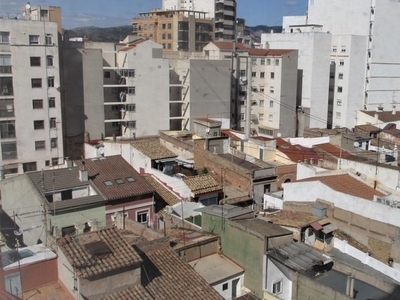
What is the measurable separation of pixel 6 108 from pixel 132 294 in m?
12.5

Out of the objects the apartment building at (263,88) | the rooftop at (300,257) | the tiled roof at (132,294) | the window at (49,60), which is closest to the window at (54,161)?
the window at (49,60)

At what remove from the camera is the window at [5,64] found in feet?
51.4

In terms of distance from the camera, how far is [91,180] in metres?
9.72

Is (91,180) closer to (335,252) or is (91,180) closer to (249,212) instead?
(249,212)

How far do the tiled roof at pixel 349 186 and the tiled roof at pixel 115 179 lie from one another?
11.6ft

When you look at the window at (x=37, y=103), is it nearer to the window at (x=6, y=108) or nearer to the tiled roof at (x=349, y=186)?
the window at (x=6, y=108)

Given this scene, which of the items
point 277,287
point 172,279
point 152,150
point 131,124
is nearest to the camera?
point 172,279

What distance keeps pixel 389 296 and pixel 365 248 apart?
239 centimetres

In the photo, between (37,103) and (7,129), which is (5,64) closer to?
(37,103)

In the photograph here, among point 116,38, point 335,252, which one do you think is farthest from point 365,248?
point 116,38

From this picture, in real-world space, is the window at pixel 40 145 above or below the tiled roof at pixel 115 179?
below

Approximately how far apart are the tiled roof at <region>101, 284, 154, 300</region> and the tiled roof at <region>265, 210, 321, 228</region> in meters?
3.50

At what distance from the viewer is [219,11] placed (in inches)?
1420

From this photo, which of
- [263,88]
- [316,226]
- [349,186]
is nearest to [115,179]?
[316,226]
